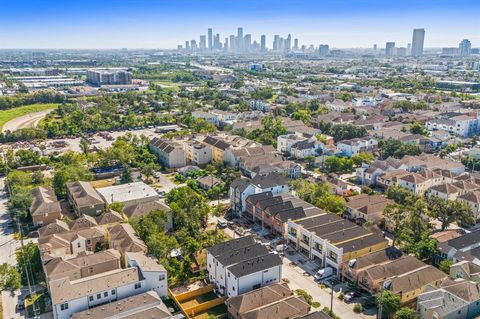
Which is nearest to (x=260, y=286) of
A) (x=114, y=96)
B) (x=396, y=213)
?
(x=396, y=213)

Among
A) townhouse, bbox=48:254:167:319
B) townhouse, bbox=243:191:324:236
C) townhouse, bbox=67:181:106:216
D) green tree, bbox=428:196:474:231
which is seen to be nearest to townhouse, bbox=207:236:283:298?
townhouse, bbox=48:254:167:319

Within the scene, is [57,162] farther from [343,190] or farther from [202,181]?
[343,190]

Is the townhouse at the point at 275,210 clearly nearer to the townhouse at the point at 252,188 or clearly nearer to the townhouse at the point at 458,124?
the townhouse at the point at 252,188

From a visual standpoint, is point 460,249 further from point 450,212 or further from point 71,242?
point 71,242

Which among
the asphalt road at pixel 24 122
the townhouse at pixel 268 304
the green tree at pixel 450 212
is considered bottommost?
the asphalt road at pixel 24 122

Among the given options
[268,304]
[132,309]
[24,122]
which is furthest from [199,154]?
[24,122]

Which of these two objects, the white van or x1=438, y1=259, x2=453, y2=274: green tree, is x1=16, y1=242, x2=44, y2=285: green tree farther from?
x1=438, y1=259, x2=453, y2=274: green tree

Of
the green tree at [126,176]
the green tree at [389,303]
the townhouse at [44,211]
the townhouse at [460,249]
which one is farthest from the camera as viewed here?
the green tree at [126,176]

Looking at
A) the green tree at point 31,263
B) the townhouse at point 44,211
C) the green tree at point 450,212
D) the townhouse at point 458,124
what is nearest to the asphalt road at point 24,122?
the townhouse at point 44,211
